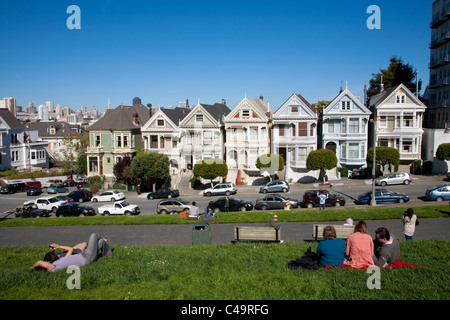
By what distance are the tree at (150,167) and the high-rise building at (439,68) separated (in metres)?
36.3

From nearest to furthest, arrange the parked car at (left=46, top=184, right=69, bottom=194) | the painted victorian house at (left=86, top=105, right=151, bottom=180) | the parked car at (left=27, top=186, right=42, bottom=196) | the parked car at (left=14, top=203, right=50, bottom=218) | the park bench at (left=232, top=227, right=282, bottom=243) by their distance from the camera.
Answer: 1. the park bench at (left=232, top=227, right=282, bottom=243)
2. the parked car at (left=14, top=203, right=50, bottom=218)
3. the parked car at (left=27, top=186, right=42, bottom=196)
4. the parked car at (left=46, top=184, right=69, bottom=194)
5. the painted victorian house at (left=86, top=105, right=151, bottom=180)

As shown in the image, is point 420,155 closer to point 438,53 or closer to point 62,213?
point 438,53

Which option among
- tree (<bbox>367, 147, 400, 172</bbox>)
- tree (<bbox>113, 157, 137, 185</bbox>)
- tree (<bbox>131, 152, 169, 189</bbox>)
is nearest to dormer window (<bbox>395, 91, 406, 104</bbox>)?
tree (<bbox>367, 147, 400, 172</bbox>)

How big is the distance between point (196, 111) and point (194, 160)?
22.3 ft

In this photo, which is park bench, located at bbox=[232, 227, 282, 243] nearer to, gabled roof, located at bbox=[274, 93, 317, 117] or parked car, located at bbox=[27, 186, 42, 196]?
gabled roof, located at bbox=[274, 93, 317, 117]

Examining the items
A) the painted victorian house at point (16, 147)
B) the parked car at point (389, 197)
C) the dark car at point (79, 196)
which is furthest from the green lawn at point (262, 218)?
the painted victorian house at point (16, 147)

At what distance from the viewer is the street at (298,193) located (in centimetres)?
3844

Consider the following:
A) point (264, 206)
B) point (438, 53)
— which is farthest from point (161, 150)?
point (438, 53)

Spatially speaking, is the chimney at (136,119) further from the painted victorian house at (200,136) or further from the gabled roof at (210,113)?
the gabled roof at (210,113)

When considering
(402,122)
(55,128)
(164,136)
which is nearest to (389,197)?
(402,122)

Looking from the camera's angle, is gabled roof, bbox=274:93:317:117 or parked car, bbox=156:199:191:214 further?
gabled roof, bbox=274:93:317:117

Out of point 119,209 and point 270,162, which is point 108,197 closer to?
point 119,209

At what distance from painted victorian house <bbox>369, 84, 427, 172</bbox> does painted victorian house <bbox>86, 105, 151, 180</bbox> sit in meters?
34.1

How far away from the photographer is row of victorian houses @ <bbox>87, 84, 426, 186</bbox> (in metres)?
49.3
